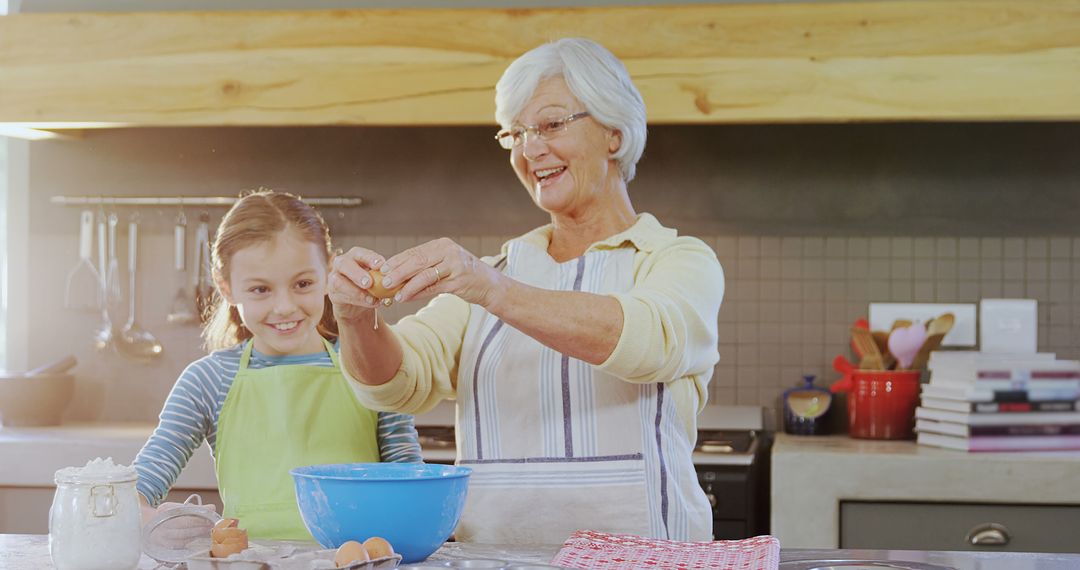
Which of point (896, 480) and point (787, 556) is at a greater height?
point (787, 556)

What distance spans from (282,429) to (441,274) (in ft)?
1.61

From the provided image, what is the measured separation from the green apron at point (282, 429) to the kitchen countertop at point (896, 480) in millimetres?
1092

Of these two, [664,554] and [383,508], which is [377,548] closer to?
[383,508]

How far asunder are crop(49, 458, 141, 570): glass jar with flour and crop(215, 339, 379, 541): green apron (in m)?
0.42

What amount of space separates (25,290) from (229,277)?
1.74 meters

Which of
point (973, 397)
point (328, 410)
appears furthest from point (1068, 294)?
point (328, 410)

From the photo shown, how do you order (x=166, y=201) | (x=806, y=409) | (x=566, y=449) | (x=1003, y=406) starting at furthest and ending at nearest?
(x=166, y=201), (x=806, y=409), (x=1003, y=406), (x=566, y=449)

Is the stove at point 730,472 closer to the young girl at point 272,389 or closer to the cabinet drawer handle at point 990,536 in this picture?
the cabinet drawer handle at point 990,536

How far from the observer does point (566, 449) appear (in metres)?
1.45

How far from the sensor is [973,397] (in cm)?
245

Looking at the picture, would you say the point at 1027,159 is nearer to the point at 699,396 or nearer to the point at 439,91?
the point at 439,91

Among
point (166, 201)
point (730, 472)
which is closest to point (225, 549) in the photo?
point (730, 472)

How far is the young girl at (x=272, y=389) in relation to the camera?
1538 mm

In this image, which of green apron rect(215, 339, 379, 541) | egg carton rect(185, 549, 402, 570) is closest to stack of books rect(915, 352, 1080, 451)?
green apron rect(215, 339, 379, 541)
